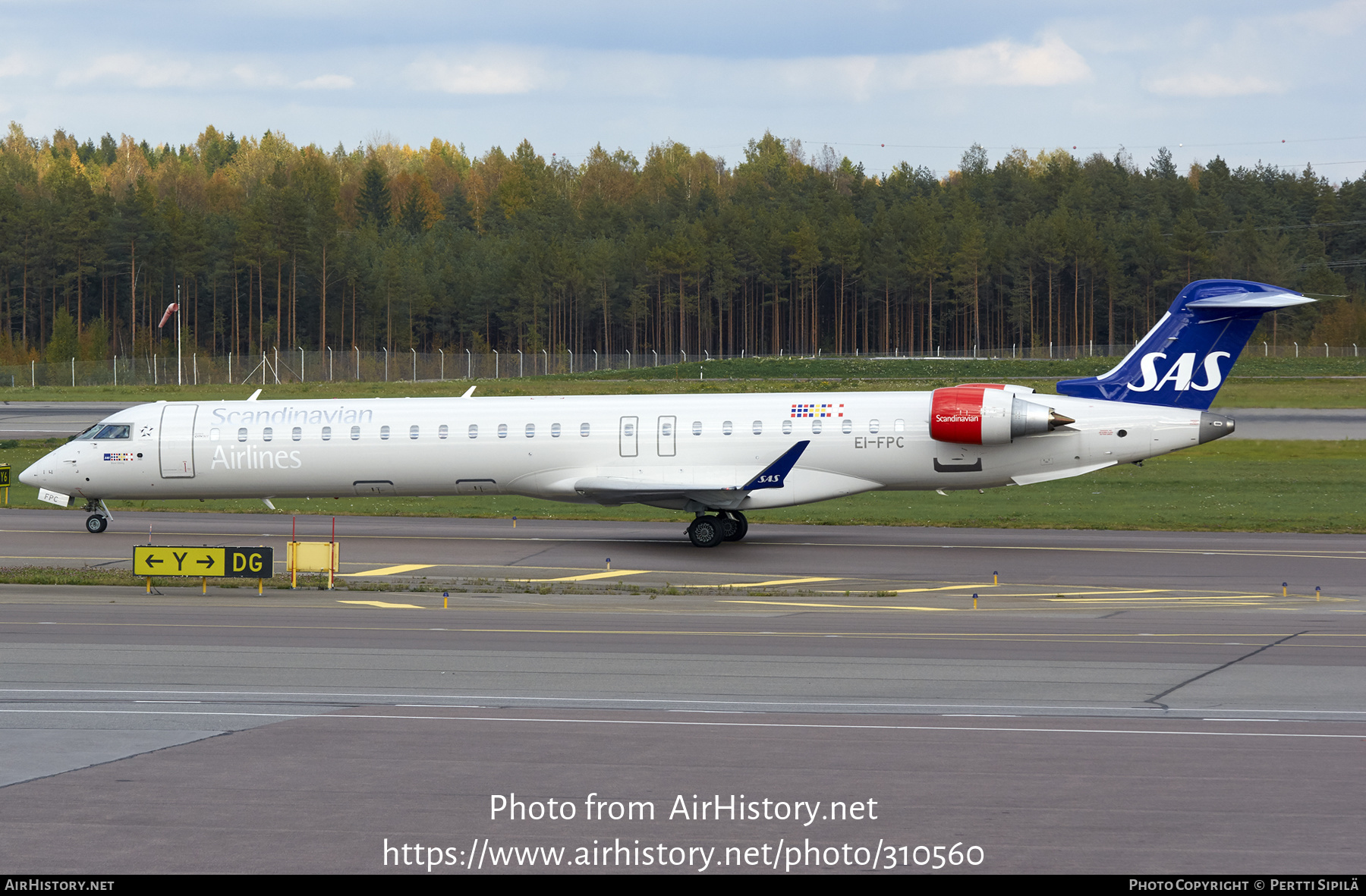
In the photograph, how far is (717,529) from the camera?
2855cm

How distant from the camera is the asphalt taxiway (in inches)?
346

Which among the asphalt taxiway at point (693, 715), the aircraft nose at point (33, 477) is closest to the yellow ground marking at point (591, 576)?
the asphalt taxiway at point (693, 715)

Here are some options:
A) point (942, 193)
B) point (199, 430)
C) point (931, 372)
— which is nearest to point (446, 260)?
point (942, 193)

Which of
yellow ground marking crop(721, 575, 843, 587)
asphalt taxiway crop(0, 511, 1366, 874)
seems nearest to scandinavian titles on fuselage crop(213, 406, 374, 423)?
asphalt taxiway crop(0, 511, 1366, 874)

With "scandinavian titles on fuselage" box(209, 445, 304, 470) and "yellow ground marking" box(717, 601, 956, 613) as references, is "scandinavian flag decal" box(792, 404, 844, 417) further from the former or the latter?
"scandinavian titles on fuselage" box(209, 445, 304, 470)

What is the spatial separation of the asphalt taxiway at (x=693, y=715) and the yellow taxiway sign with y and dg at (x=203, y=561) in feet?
1.86

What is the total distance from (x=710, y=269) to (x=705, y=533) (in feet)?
364

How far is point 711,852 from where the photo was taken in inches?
332

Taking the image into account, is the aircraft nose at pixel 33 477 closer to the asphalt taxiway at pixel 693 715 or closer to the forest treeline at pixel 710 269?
the asphalt taxiway at pixel 693 715

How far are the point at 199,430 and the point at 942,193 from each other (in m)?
136

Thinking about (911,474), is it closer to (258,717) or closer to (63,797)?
(258,717)

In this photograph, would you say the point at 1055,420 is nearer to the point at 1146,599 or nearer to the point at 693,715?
the point at 1146,599

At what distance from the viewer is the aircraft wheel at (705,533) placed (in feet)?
93.1

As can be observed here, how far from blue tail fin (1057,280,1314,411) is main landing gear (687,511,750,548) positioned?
7.90 meters
